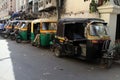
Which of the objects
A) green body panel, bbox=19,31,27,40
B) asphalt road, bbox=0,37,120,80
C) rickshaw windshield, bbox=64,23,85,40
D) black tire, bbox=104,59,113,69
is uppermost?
rickshaw windshield, bbox=64,23,85,40

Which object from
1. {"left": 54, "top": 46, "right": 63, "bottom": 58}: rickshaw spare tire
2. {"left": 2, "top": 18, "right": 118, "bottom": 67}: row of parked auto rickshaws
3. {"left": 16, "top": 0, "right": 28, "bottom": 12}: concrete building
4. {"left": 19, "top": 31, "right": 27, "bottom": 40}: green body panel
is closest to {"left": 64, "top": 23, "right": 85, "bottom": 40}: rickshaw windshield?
{"left": 2, "top": 18, "right": 118, "bottom": 67}: row of parked auto rickshaws

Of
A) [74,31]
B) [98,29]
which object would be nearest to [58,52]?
[74,31]

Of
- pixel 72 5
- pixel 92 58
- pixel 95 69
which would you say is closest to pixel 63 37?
pixel 92 58

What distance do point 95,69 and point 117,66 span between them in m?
1.35

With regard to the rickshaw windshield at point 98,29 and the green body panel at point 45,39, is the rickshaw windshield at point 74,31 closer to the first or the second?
the rickshaw windshield at point 98,29

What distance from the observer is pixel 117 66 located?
36.0ft

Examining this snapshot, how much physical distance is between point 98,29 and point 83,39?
103cm

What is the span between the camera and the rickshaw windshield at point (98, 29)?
11414 millimetres

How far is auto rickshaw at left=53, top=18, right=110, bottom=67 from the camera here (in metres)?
11.2

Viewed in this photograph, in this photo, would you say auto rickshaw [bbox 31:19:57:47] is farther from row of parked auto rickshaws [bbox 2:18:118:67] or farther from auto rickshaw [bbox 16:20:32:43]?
auto rickshaw [bbox 16:20:32:43]

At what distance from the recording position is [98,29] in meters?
11.6

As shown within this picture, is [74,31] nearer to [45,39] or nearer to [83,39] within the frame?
[83,39]

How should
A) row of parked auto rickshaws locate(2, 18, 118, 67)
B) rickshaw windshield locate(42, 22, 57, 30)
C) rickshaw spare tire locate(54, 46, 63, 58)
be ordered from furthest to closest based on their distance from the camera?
rickshaw windshield locate(42, 22, 57, 30), rickshaw spare tire locate(54, 46, 63, 58), row of parked auto rickshaws locate(2, 18, 118, 67)

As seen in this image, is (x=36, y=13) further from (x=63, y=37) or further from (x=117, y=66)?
(x=117, y=66)
